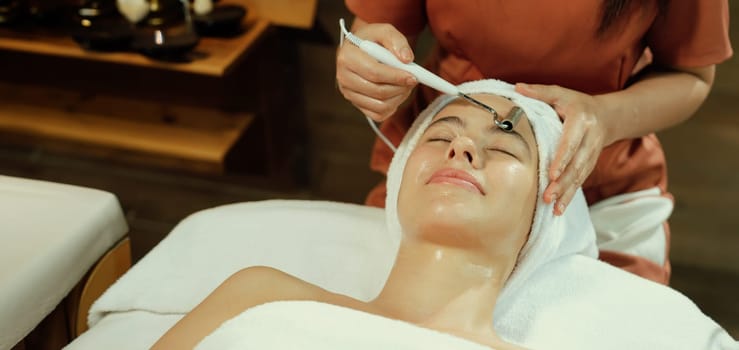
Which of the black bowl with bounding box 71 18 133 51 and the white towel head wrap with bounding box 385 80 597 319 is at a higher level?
the white towel head wrap with bounding box 385 80 597 319

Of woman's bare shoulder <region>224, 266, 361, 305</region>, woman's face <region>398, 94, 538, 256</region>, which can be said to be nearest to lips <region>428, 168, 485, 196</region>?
woman's face <region>398, 94, 538, 256</region>

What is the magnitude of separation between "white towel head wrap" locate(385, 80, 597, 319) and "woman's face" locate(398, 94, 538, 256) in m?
0.01

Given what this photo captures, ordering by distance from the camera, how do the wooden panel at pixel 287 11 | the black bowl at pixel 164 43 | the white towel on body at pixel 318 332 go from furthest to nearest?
the wooden panel at pixel 287 11 < the black bowl at pixel 164 43 < the white towel on body at pixel 318 332

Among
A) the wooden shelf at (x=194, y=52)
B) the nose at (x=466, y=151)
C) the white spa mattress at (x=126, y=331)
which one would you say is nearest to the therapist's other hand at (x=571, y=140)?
the nose at (x=466, y=151)

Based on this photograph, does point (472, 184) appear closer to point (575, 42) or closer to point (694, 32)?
point (575, 42)

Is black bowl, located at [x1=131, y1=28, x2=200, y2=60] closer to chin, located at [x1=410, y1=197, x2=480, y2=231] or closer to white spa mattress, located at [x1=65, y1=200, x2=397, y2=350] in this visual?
white spa mattress, located at [x1=65, y1=200, x2=397, y2=350]

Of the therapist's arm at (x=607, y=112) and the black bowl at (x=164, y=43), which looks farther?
the black bowl at (x=164, y=43)

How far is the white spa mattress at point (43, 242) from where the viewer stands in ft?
3.31

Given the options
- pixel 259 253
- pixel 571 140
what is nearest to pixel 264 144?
pixel 259 253

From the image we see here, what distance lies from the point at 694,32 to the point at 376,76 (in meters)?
0.51

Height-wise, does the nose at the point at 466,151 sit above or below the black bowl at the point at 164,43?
above

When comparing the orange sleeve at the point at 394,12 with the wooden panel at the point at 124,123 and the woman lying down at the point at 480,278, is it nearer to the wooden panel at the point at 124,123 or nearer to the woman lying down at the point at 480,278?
the woman lying down at the point at 480,278

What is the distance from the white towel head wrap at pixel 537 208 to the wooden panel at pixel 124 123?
3.66 feet

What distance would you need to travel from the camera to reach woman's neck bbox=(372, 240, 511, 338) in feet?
3.41
